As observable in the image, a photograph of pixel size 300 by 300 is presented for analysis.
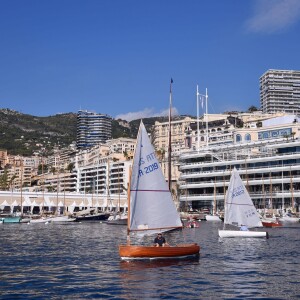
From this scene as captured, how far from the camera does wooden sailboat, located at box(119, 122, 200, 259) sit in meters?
35.8

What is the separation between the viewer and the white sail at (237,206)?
59531 mm

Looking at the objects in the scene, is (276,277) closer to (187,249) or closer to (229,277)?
(229,277)

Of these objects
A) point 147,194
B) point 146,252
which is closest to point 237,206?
point 147,194

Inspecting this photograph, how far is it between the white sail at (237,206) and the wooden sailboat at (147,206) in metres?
22.3

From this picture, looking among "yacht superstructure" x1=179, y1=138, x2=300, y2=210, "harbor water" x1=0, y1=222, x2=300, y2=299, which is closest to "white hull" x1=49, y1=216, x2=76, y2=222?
"yacht superstructure" x1=179, y1=138, x2=300, y2=210

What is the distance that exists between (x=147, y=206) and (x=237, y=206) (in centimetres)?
2530

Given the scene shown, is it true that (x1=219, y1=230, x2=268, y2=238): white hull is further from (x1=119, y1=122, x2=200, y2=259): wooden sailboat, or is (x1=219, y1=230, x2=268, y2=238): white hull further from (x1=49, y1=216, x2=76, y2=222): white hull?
(x1=49, y1=216, x2=76, y2=222): white hull

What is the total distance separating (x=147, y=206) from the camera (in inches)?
1439

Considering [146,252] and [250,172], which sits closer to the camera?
[146,252]

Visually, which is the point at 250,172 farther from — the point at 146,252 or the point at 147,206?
the point at 146,252

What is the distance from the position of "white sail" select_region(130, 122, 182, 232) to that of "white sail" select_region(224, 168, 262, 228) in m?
22.8

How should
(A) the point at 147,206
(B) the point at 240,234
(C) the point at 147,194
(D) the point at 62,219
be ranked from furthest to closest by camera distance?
(D) the point at 62,219 → (B) the point at 240,234 → (C) the point at 147,194 → (A) the point at 147,206

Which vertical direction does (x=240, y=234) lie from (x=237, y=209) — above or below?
below

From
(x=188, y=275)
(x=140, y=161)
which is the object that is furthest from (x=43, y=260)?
(x=188, y=275)
